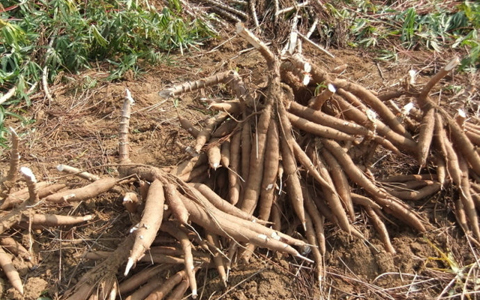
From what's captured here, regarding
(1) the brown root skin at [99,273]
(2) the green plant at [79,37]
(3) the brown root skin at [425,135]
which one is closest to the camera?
(1) the brown root skin at [99,273]

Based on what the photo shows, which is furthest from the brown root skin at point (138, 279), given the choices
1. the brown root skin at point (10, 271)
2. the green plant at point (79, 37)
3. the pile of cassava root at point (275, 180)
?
the green plant at point (79, 37)

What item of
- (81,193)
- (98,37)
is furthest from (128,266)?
(98,37)

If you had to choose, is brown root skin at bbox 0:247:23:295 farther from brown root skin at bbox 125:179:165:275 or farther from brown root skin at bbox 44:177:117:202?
brown root skin at bbox 125:179:165:275

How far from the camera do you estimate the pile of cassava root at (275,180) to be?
76.7 inches

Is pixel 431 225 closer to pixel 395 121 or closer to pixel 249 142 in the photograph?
pixel 395 121

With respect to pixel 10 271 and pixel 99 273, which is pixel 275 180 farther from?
pixel 10 271

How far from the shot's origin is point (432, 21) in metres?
4.45

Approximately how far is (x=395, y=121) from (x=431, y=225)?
2.05 feet

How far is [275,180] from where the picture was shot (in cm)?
219

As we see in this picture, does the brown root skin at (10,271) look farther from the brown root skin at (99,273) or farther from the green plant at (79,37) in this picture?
the green plant at (79,37)

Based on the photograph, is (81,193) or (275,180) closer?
(81,193)

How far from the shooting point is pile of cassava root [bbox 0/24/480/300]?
1.95 meters

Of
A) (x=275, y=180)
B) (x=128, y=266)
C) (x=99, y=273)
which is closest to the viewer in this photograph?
(x=128, y=266)

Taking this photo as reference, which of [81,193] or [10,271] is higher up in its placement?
[81,193]
